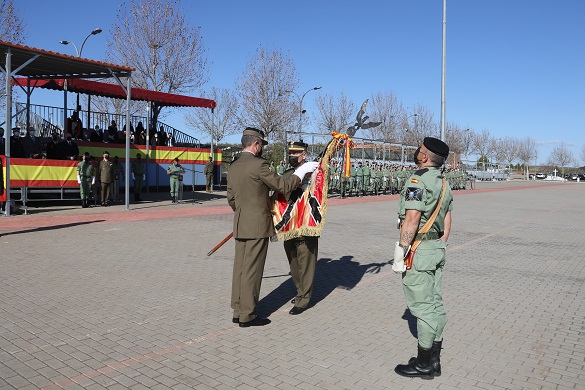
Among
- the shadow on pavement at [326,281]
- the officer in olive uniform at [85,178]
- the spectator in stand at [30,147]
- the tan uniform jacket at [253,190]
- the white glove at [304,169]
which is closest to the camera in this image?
the tan uniform jacket at [253,190]

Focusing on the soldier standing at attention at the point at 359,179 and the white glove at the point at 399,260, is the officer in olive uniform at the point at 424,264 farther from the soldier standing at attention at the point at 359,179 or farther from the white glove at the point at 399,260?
the soldier standing at attention at the point at 359,179

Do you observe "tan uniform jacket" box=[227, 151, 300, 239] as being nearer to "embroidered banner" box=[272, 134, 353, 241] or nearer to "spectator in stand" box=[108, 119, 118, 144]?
"embroidered banner" box=[272, 134, 353, 241]

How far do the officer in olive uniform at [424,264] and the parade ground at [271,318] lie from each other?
197mm

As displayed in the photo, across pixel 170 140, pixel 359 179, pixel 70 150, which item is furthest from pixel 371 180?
pixel 70 150

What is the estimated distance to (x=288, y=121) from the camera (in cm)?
4309

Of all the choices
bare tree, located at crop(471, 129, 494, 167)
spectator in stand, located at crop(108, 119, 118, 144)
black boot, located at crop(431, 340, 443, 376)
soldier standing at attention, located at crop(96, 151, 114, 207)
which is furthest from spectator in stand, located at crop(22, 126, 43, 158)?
bare tree, located at crop(471, 129, 494, 167)

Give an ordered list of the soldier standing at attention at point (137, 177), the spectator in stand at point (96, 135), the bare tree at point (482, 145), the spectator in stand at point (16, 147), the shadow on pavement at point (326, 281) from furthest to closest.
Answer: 1. the bare tree at point (482, 145)
2. the spectator in stand at point (96, 135)
3. the soldier standing at attention at point (137, 177)
4. the spectator in stand at point (16, 147)
5. the shadow on pavement at point (326, 281)

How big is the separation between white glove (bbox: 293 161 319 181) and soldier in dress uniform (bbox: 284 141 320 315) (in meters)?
0.13

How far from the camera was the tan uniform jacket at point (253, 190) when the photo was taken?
207 inches

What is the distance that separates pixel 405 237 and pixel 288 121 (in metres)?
39.5

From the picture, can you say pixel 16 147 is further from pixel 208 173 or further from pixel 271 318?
pixel 271 318

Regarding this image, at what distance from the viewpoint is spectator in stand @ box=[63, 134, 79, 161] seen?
1761 centimetres

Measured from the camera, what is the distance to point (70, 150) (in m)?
17.9

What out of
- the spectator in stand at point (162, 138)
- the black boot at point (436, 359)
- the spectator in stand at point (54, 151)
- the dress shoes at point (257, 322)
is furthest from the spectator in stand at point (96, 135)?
the black boot at point (436, 359)
